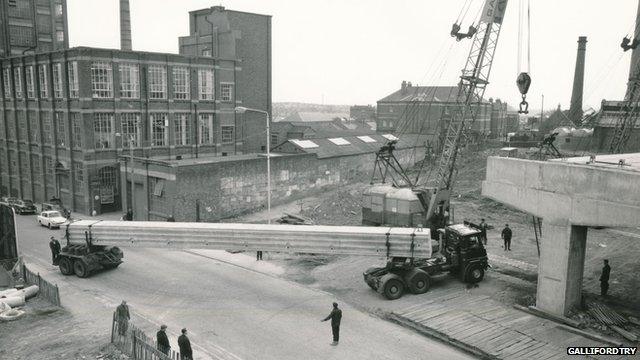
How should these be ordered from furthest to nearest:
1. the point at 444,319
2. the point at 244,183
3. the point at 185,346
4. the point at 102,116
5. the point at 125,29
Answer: the point at 125,29 < the point at 102,116 < the point at 244,183 < the point at 444,319 < the point at 185,346

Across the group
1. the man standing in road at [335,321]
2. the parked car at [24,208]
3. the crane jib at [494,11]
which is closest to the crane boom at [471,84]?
the crane jib at [494,11]

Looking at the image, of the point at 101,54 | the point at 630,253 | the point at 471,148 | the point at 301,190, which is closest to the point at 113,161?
the point at 101,54

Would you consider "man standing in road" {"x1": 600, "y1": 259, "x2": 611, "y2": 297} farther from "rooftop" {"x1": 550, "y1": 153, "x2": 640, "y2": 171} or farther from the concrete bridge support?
"rooftop" {"x1": 550, "y1": 153, "x2": 640, "y2": 171}

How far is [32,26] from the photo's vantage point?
61.5m

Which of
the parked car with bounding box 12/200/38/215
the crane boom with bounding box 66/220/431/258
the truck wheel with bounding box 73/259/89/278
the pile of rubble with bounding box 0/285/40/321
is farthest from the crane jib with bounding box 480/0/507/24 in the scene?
the parked car with bounding box 12/200/38/215

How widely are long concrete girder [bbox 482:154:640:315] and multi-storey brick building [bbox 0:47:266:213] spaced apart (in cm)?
2897

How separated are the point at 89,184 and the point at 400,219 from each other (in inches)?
1050

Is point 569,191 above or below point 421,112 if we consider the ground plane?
below

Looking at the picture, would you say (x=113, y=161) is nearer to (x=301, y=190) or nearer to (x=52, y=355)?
(x=301, y=190)

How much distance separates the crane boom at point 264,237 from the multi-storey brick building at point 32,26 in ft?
151

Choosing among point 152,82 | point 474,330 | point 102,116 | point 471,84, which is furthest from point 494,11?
point 102,116

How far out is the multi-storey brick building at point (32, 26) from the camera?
59.1 m

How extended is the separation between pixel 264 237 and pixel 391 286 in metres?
5.81

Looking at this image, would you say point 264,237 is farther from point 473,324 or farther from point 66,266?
point 66,266
